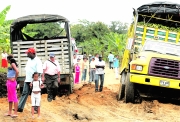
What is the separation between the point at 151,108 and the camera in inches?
436

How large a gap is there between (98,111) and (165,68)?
87.1 inches

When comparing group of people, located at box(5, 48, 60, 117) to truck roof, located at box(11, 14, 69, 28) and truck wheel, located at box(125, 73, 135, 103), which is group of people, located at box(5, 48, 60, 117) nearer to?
truck wheel, located at box(125, 73, 135, 103)

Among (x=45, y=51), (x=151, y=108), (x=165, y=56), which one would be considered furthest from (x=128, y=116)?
(x=45, y=51)

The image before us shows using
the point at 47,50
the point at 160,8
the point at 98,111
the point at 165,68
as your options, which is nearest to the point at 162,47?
the point at 165,68

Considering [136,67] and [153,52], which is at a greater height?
[153,52]

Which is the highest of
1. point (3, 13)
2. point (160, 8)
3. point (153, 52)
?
point (160, 8)

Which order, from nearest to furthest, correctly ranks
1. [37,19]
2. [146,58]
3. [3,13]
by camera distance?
[146,58] < [37,19] < [3,13]

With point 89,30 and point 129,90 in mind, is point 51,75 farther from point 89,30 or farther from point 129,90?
point 89,30

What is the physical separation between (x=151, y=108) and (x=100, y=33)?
41320 mm

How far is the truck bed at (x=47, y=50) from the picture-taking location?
13641mm

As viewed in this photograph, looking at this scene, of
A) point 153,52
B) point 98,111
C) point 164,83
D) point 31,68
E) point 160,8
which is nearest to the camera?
point 31,68

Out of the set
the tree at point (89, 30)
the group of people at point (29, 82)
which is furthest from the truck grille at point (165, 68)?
the tree at point (89, 30)

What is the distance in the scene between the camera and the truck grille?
1086 centimetres

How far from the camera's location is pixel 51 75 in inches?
484
